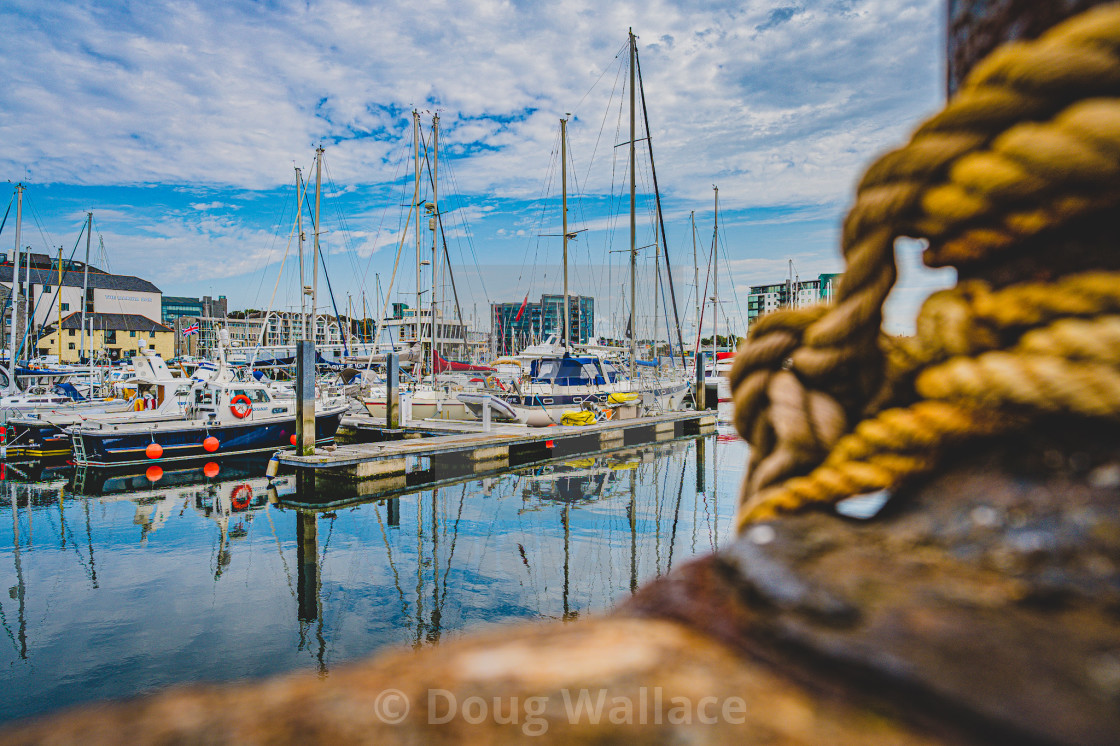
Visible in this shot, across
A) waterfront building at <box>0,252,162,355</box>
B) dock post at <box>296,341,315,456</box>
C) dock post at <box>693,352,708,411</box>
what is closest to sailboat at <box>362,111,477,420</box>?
dock post at <box>296,341,315,456</box>

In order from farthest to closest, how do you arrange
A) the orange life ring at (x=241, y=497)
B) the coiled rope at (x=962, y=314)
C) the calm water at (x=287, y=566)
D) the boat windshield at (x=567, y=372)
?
the boat windshield at (x=567, y=372)
the orange life ring at (x=241, y=497)
the calm water at (x=287, y=566)
the coiled rope at (x=962, y=314)

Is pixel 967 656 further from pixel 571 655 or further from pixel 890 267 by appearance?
pixel 890 267

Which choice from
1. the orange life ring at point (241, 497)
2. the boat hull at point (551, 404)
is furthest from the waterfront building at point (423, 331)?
Answer: the orange life ring at point (241, 497)

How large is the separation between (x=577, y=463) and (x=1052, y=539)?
1726cm

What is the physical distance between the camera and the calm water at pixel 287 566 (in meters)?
6.73

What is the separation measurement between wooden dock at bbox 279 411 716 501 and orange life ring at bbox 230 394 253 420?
358cm

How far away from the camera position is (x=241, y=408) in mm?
19703

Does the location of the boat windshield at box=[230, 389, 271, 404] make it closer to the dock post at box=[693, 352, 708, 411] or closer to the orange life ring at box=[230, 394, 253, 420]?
the orange life ring at box=[230, 394, 253, 420]

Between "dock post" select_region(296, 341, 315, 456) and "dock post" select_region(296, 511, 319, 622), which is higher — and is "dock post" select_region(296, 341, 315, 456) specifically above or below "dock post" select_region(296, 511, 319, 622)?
above

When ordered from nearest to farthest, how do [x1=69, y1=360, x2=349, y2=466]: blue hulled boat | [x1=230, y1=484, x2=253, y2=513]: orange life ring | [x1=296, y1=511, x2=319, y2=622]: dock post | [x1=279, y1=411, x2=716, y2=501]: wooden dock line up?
→ [x1=296, y1=511, x2=319, y2=622]: dock post < [x1=230, y1=484, x2=253, y2=513]: orange life ring < [x1=279, y1=411, x2=716, y2=501]: wooden dock < [x1=69, y1=360, x2=349, y2=466]: blue hulled boat

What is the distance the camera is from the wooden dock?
560 inches

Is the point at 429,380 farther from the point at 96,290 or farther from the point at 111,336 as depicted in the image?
the point at 96,290

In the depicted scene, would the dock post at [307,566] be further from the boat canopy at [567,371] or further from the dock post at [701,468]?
the boat canopy at [567,371]

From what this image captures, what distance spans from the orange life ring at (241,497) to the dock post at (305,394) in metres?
1.67
